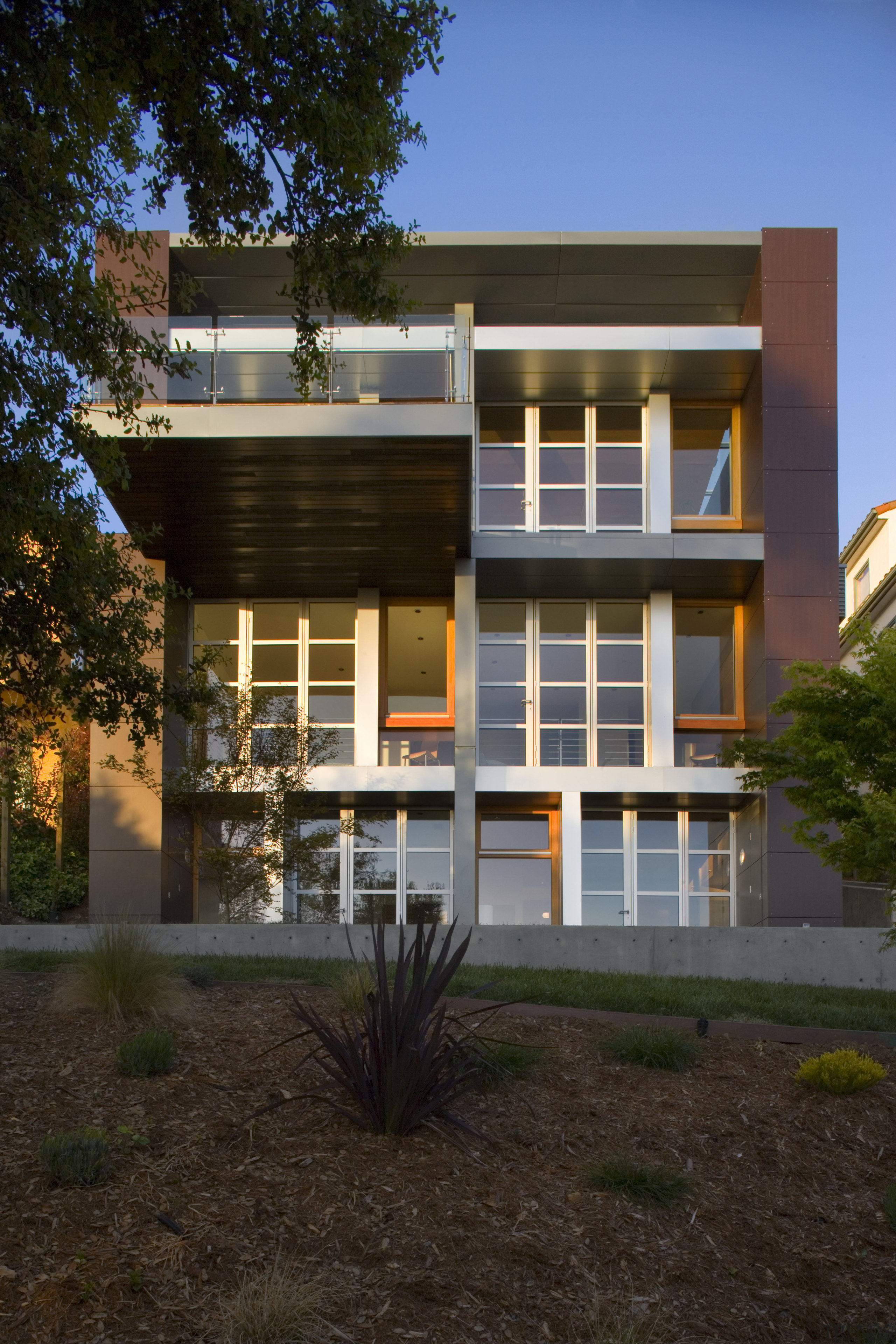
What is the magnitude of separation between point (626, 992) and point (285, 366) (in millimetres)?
9884

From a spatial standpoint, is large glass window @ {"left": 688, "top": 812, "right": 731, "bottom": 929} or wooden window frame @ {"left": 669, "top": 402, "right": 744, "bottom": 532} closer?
large glass window @ {"left": 688, "top": 812, "right": 731, "bottom": 929}

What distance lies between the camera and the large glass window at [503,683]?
20.0 metres

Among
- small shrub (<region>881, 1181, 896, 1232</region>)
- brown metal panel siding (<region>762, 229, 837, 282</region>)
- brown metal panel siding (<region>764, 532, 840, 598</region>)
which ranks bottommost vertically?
small shrub (<region>881, 1181, 896, 1232</region>)

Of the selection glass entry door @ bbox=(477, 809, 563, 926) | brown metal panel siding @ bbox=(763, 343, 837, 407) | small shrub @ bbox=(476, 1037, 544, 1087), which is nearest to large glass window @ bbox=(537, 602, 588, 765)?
glass entry door @ bbox=(477, 809, 563, 926)

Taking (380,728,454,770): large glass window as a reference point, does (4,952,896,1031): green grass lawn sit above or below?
below

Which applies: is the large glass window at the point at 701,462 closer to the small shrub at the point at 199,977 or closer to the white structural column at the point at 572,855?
the white structural column at the point at 572,855

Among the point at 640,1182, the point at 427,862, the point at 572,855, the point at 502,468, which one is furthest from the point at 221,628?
the point at 640,1182

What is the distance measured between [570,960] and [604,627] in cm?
770

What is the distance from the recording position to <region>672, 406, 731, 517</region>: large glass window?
66.9 feet

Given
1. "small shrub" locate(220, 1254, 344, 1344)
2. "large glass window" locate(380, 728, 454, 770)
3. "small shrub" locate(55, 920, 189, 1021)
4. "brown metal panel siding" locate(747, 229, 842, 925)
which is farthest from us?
"large glass window" locate(380, 728, 454, 770)

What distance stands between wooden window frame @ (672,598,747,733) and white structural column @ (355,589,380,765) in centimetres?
497

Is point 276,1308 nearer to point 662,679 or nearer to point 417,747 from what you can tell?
point 417,747

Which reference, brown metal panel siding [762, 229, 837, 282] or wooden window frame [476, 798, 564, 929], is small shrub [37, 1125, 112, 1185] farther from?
brown metal panel siding [762, 229, 837, 282]

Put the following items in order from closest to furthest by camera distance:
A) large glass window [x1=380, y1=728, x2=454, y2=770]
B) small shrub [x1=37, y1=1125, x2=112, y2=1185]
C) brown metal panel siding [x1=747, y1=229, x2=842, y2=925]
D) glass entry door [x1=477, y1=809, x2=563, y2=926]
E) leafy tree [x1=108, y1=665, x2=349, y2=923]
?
small shrub [x1=37, y1=1125, x2=112, y2=1185], leafy tree [x1=108, y1=665, x2=349, y2=923], brown metal panel siding [x1=747, y1=229, x2=842, y2=925], large glass window [x1=380, y1=728, x2=454, y2=770], glass entry door [x1=477, y1=809, x2=563, y2=926]
